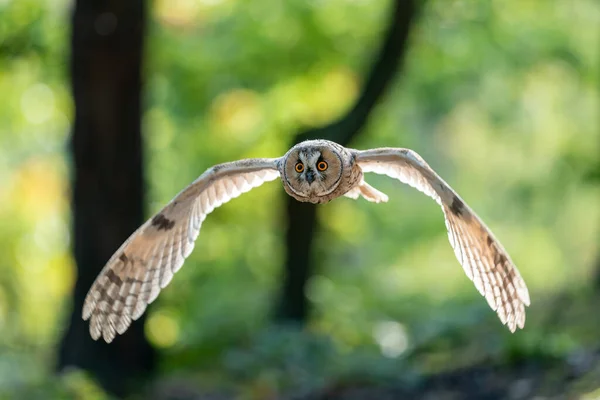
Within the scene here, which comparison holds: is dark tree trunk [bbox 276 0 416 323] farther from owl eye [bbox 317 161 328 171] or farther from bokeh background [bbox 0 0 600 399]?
owl eye [bbox 317 161 328 171]

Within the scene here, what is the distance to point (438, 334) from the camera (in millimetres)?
8352

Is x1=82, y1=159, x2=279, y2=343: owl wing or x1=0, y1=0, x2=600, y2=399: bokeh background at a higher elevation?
x1=0, y1=0, x2=600, y2=399: bokeh background

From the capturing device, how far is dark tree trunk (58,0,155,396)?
25.8 ft

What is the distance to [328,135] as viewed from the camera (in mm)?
8500

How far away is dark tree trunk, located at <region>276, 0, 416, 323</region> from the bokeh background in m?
0.14

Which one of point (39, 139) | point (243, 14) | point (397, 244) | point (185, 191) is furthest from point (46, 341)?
point (185, 191)

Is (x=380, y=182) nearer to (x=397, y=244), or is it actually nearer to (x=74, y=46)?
(x=397, y=244)

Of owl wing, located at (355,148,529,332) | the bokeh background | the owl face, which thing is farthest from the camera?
the bokeh background

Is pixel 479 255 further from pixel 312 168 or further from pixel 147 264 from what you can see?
pixel 147 264

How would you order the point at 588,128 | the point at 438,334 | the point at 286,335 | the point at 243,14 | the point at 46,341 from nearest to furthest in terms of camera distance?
the point at 286,335
the point at 438,334
the point at 243,14
the point at 588,128
the point at 46,341

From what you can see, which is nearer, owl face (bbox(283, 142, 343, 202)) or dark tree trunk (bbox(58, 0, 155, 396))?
owl face (bbox(283, 142, 343, 202))

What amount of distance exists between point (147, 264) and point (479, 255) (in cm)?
142

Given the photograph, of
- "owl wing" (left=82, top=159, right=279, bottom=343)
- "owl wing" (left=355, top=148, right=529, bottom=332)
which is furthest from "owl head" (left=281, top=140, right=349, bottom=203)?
"owl wing" (left=82, top=159, right=279, bottom=343)

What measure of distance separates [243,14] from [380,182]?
2985 mm
